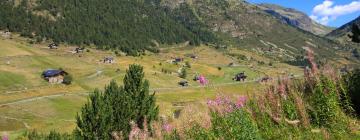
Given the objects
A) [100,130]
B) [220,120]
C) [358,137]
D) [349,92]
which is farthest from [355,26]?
[100,130]

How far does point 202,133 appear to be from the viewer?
35.5ft

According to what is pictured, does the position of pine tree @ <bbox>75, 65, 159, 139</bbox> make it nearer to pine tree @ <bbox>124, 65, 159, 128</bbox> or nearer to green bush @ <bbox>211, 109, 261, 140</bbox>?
pine tree @ <bbox>124, 65, 159, 128</bbox>


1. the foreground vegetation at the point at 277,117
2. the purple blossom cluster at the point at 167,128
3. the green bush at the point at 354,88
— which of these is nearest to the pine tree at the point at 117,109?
the green bush at the point at 354,88

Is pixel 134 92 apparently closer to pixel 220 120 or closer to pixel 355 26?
pixel 355 26

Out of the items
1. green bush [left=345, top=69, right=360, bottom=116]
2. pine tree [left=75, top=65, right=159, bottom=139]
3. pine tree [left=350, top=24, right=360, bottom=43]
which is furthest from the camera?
pine tree [left=75, top=65, right=159, bottom=139]

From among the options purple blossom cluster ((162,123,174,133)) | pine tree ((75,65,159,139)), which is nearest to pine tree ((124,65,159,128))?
pine tree ((75,65,159,139))

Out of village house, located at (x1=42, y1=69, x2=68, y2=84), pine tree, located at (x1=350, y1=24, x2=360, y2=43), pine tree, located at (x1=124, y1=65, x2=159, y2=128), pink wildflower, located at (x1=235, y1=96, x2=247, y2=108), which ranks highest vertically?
pine tree, located at (x1=350, y1=24, x2=360, y2=43)

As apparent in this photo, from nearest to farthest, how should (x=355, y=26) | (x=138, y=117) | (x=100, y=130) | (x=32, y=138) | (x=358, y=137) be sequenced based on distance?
(x=358, y=137) → (x=355, y=26) → (x=100, y=130) → (x=138, y=117) → (x=32, y=138)

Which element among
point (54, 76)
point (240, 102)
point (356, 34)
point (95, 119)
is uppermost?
point (356, 34)

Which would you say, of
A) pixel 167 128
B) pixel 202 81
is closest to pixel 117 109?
pixel 167 128

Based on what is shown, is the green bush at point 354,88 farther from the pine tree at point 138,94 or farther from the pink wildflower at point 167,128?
the pine tree at point 138,94

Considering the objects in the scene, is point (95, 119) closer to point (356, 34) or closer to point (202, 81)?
point (356, 34)

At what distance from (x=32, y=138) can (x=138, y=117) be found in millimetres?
26830

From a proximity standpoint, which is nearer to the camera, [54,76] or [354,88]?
[354,88]
